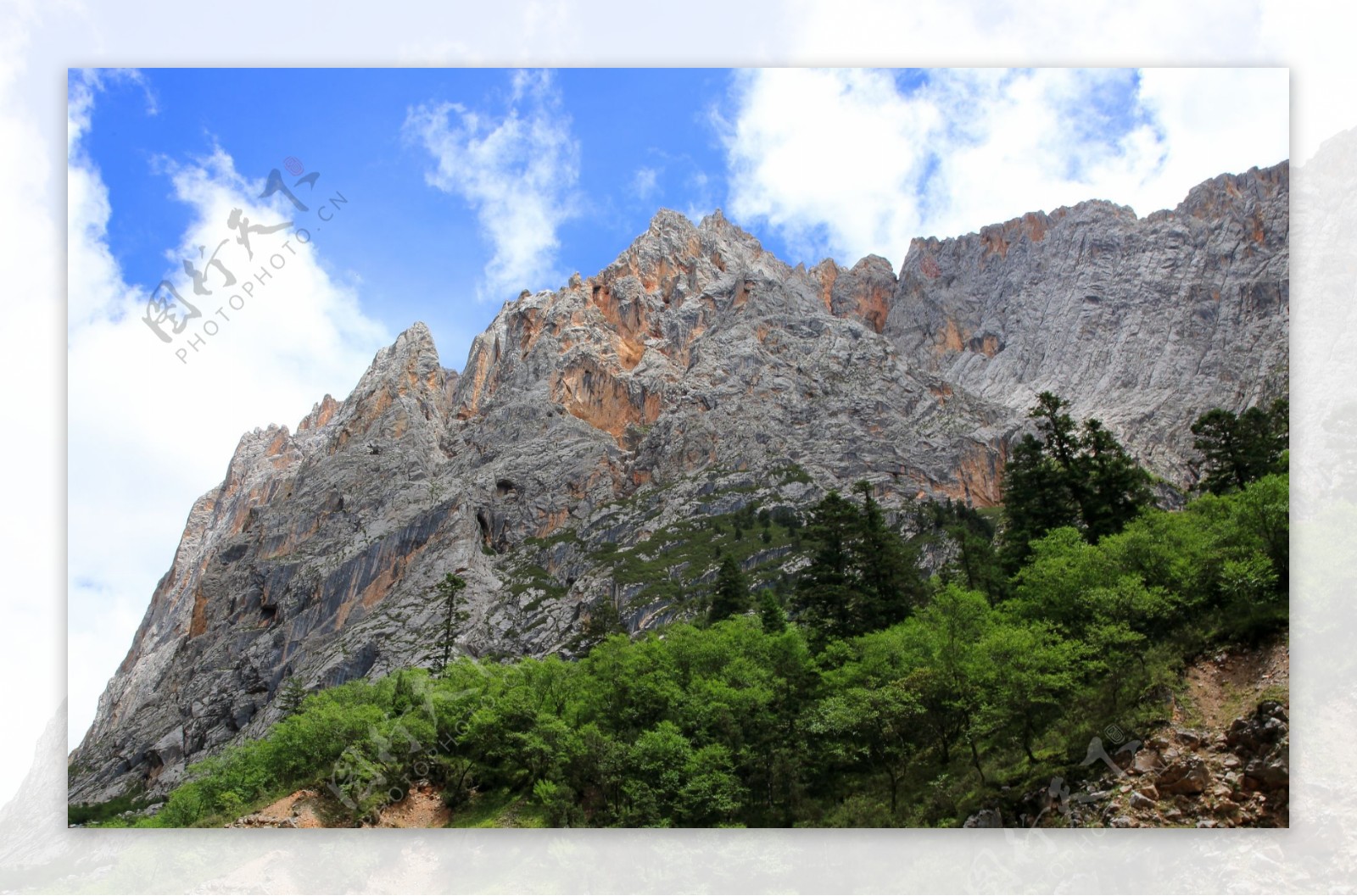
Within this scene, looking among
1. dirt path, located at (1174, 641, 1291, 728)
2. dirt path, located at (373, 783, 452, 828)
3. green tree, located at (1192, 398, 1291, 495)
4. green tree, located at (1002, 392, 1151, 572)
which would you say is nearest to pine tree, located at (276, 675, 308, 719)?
dirt path, located at (373, 783, 452, 828)

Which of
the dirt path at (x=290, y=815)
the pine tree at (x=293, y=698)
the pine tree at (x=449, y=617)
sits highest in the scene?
the dirt path at (x=290, y=815)

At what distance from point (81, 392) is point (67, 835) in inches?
322

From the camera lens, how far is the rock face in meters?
80.3

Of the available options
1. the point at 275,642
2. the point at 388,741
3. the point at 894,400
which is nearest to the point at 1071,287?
the point at 894,400

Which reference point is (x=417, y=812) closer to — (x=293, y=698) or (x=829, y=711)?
(x=829, y=711)

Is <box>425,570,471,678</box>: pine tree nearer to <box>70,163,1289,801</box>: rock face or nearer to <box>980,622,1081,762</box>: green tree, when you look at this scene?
<box>70,163,1289,801</box>: rock face

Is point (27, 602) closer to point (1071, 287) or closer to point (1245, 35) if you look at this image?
point (1245, 35)

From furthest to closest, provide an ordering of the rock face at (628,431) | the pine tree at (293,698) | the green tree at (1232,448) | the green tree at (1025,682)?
the rock face at (628,431), the pine tree at (293,698), the green tree at (1232,448), the green tree at (1025,682)

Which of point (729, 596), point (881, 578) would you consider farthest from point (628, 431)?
point (881, 578)

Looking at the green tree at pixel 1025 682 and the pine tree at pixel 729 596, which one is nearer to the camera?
the green tree at pixel 1025 682

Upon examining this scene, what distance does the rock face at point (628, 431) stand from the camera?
80312mm

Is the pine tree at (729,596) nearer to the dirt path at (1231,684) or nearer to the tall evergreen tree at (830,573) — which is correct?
the tall evergreen tree at (830,573)

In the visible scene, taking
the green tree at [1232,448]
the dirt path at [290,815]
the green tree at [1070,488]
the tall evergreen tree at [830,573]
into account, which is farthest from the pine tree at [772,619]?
the dirt path at [290,815]

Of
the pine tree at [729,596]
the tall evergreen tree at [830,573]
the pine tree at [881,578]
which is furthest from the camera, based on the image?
the pine tree at [729,596]
